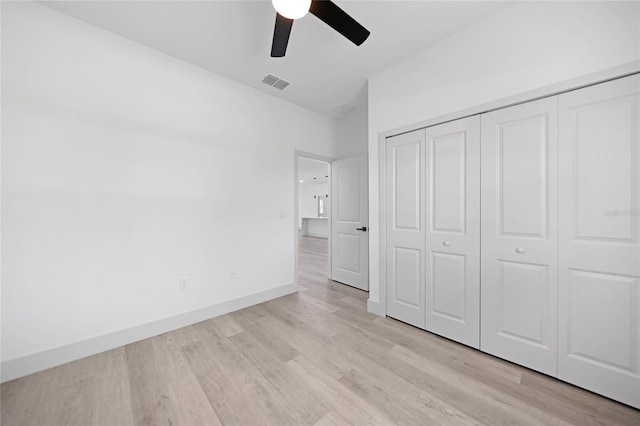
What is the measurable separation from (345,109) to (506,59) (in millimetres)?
2125

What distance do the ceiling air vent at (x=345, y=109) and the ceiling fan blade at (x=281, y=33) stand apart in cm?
188

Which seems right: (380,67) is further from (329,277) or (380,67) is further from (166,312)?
(166,312)

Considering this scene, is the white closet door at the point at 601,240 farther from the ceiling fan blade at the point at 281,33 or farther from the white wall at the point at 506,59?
the ceiling fan blade at the point at 281,33

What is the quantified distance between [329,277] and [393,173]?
234 cm

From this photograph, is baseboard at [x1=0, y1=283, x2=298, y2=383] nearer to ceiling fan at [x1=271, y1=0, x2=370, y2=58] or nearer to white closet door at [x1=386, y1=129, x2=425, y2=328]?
white closet door at [x1=386, y1=129, x2=425, y2=328]

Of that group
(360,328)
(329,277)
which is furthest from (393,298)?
(329,277)

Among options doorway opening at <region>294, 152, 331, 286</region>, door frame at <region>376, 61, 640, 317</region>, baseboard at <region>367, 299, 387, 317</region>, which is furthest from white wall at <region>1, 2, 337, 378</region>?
doorway opening at <region>294, 152, 331, 286</region>

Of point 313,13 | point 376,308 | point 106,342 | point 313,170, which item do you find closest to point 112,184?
point 106,342

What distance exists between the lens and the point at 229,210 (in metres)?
2.81

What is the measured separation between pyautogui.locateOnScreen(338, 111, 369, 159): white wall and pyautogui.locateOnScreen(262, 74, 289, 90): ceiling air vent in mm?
1330

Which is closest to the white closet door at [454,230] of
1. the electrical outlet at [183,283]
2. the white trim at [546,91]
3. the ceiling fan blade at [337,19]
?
the white trim at [546,91]

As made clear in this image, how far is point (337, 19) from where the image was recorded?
1.56 meters

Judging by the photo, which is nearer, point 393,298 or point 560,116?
point 560,116

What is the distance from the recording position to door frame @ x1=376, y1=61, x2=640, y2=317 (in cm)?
148
